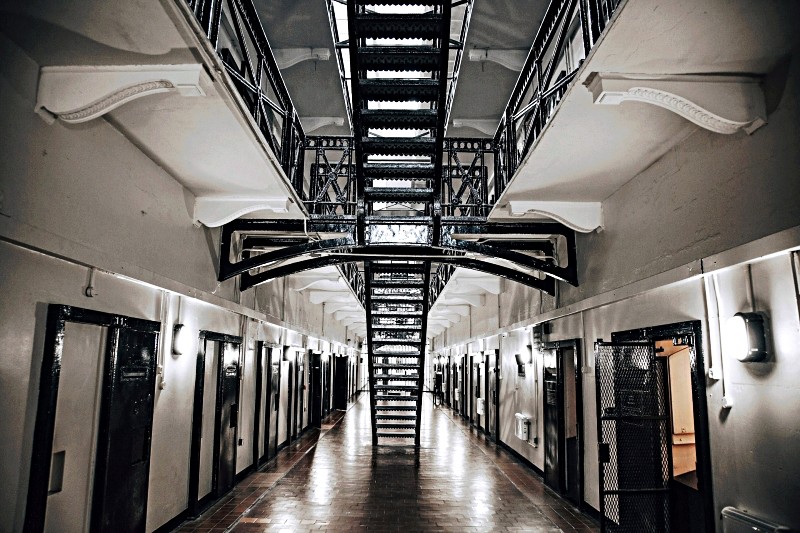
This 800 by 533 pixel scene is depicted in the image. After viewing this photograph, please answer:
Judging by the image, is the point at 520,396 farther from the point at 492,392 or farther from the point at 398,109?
the point at 398,109

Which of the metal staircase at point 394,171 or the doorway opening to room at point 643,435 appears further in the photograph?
the doorway opening to room at point 643,435

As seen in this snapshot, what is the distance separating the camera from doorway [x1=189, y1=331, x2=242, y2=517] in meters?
6.09

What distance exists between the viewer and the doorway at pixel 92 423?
3383 millimetres

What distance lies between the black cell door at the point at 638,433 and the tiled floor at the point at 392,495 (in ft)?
4.49

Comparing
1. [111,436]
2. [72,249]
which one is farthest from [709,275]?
[111,436]

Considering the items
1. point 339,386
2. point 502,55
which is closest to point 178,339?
point 502,55

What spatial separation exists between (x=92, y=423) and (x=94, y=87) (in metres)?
2.52

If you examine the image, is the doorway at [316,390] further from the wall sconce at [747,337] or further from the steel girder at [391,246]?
the wall sconce at [747,337]

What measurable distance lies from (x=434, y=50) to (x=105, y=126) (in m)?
2.57

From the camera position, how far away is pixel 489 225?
21.4 feet

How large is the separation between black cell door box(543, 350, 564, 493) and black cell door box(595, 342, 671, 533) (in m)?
2.51

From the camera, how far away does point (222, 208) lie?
5723mm

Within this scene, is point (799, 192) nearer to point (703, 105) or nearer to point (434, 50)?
point (703, 105)

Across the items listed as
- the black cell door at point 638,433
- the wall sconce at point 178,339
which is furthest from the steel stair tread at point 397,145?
the wall sconce at point 178,339
